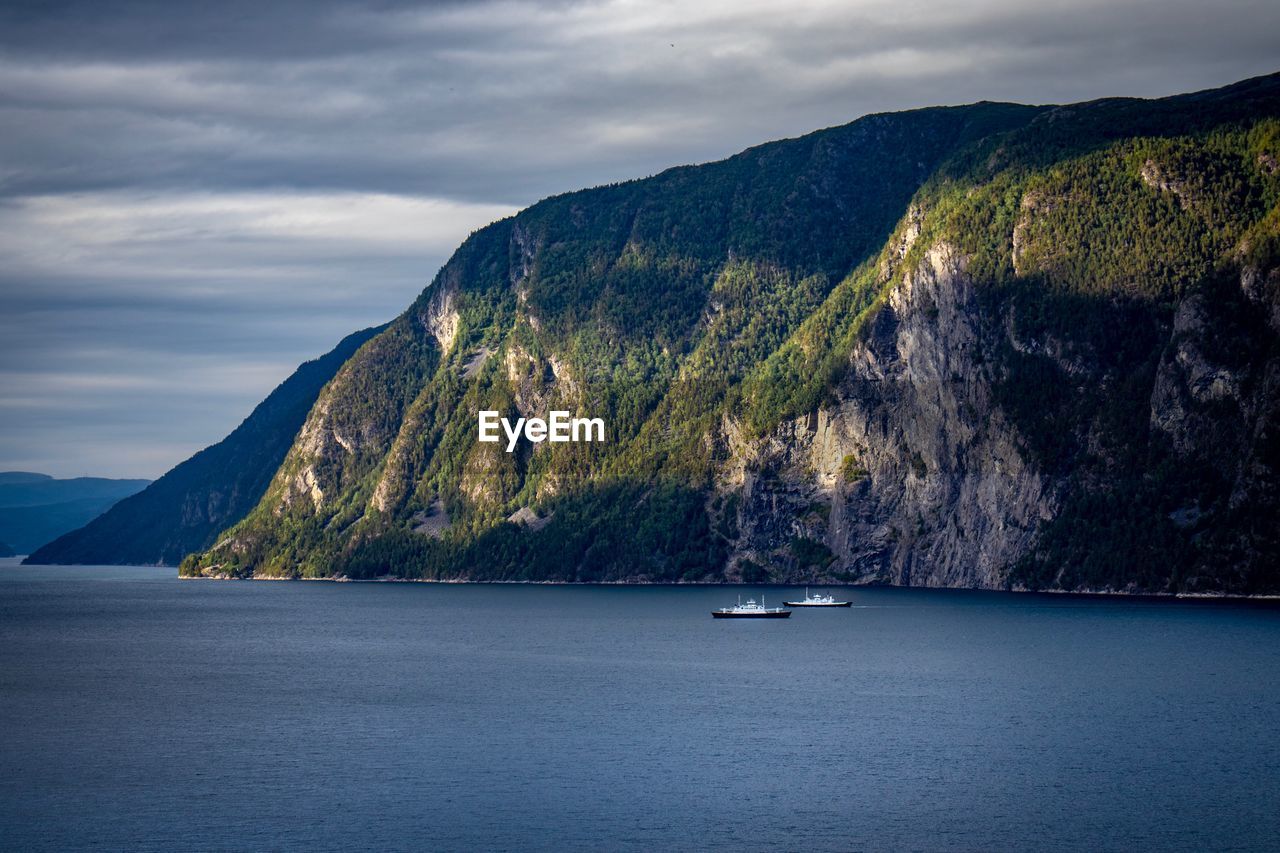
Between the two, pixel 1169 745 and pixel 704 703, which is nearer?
pixel 1169 745

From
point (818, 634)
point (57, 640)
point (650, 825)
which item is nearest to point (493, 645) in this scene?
point (818, 634)

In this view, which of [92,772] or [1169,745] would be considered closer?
[92,772]

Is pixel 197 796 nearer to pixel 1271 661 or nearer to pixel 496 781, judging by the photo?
pixel 496 781

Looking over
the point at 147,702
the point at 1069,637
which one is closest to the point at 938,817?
the point at 147,702

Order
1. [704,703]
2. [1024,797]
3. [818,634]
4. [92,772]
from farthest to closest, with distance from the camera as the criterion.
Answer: [818,634] → [704,703] → [92,772] → [1024,797]

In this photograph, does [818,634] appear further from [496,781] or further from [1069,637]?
[496,781]

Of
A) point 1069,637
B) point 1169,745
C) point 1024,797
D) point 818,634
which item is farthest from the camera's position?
point 818,634
